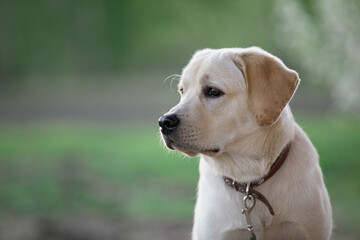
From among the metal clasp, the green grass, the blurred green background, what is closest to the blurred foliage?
the blurred green background

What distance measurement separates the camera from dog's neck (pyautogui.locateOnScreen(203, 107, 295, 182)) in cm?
286

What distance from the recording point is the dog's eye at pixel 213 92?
2.87 m

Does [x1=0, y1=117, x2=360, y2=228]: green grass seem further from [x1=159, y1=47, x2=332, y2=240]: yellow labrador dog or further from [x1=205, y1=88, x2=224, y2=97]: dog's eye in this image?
[x1=205, y1=88, x2=224, y2=97]: dog's eye

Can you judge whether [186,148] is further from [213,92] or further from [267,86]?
[267,86]

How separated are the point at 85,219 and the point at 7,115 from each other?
7.38 meters

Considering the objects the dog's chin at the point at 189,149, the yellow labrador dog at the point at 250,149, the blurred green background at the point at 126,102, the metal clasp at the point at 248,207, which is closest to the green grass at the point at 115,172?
the blurred green background at the point at 126,102

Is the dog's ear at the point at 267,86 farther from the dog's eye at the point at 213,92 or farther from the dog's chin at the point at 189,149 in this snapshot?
the dog's chin at the point at 189,149

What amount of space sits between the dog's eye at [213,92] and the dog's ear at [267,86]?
17 centimetres

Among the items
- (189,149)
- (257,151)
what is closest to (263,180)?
(257,151)

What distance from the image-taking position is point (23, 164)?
899cm

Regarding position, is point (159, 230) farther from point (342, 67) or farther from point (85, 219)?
point (342, 67)

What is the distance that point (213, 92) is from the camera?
2893 millimetres

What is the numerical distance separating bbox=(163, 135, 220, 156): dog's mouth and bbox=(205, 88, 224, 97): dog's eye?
0.33 m

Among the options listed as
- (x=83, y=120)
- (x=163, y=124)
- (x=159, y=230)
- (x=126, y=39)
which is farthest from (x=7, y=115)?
(x=163, y=124)
